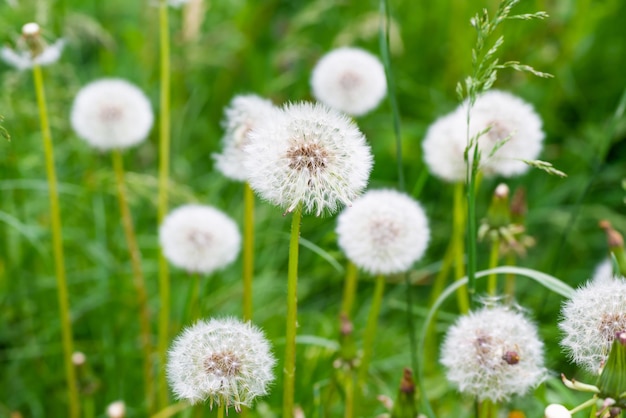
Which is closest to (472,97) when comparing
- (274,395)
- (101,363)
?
(274,395)

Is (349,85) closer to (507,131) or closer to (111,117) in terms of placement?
(507,131)

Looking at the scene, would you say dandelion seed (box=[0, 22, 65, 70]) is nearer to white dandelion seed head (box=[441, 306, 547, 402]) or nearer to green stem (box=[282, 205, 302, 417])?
green stem (box=[282, 205, 302, 417])

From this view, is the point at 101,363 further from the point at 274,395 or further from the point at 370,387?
the point at 370,387

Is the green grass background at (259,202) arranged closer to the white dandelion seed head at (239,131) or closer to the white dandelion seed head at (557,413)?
the white dandelion seed head at (239,131)

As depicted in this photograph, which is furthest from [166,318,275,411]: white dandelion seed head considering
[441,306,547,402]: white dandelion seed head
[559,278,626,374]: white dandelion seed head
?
[559,278,626,374]: white dandelion seed head

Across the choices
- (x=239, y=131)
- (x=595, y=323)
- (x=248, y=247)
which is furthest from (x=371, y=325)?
(x=595, y=323)

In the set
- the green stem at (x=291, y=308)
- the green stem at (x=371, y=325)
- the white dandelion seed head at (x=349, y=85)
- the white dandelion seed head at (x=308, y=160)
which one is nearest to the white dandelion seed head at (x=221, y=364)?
the green stem at (x=291, y=308)
